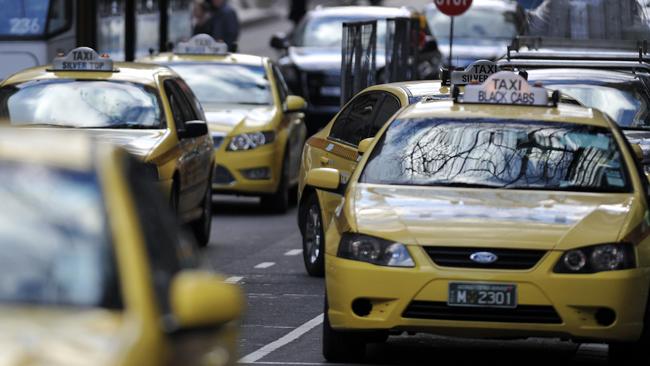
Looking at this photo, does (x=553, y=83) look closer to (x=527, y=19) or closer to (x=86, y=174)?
(x=527, y=19)

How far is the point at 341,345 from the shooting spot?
33.4 feet

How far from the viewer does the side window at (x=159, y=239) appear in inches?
230

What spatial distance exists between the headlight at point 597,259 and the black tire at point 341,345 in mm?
1183

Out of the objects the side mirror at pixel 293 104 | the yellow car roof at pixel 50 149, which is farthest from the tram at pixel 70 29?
the yellow car roof at pixel 50 149

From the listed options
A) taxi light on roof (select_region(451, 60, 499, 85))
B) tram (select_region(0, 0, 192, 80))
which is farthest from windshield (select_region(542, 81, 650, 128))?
tram (select_region(0, 0, 192, 80))

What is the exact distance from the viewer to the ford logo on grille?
31.6 ft

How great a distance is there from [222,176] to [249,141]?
0.46 metres

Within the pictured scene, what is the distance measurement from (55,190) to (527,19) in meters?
18.9

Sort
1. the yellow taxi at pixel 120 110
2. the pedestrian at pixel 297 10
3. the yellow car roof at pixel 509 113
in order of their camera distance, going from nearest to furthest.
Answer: the yellow car roof at pixel 509 113
the yellow taxi at pixel 120 110
the pedestrian at pixel 297 10

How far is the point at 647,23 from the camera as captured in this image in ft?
74.3

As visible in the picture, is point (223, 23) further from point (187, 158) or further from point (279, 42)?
point (187, 158)

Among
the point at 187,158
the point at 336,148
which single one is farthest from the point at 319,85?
the point at 336,148

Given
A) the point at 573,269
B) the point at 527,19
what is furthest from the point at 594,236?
the point at 527,19

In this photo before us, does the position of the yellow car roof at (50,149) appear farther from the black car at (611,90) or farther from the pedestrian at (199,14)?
the pedestrian at (199,14)
